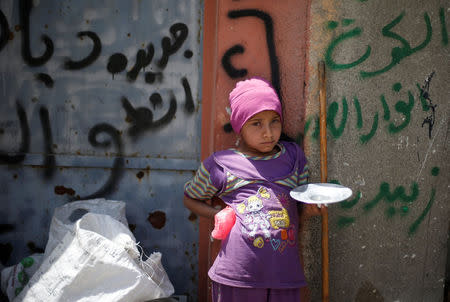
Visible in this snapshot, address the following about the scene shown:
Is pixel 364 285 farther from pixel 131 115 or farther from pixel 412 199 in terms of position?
pixel 131 115

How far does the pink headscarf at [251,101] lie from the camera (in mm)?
1911

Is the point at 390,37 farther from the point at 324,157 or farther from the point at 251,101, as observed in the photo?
the point at 251,101

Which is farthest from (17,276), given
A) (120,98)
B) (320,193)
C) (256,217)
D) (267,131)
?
(320,193)

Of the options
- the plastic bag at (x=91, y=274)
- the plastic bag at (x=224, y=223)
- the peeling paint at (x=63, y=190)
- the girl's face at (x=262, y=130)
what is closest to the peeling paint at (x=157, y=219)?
the peeling paint at (x=63, y=190)

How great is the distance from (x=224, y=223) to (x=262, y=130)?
1.66 ft

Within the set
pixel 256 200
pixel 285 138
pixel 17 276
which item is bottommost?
pixel 17 276

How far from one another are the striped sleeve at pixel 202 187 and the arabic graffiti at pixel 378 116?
70 cm

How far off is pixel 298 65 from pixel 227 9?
545 mm

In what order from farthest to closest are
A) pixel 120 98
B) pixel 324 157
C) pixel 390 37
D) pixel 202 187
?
1. pixel 120 98
2. pixel 390 37
3. pixel 324 157
4. pixel 202 187

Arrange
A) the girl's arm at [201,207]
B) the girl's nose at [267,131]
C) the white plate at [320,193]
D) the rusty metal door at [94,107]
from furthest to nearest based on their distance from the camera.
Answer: the rusty metal door at [94,107] < the girl's arm at [201,207] < the girl's nose at [267,131] < the white plate at [320,193]

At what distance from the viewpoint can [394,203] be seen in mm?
2381

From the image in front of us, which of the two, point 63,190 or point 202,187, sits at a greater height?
point 202,187

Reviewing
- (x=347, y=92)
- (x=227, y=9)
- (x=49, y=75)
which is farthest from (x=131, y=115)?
(x=347, y=92)

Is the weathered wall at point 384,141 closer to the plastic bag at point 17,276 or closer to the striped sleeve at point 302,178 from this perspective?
the striped sleeve at point 302,178
